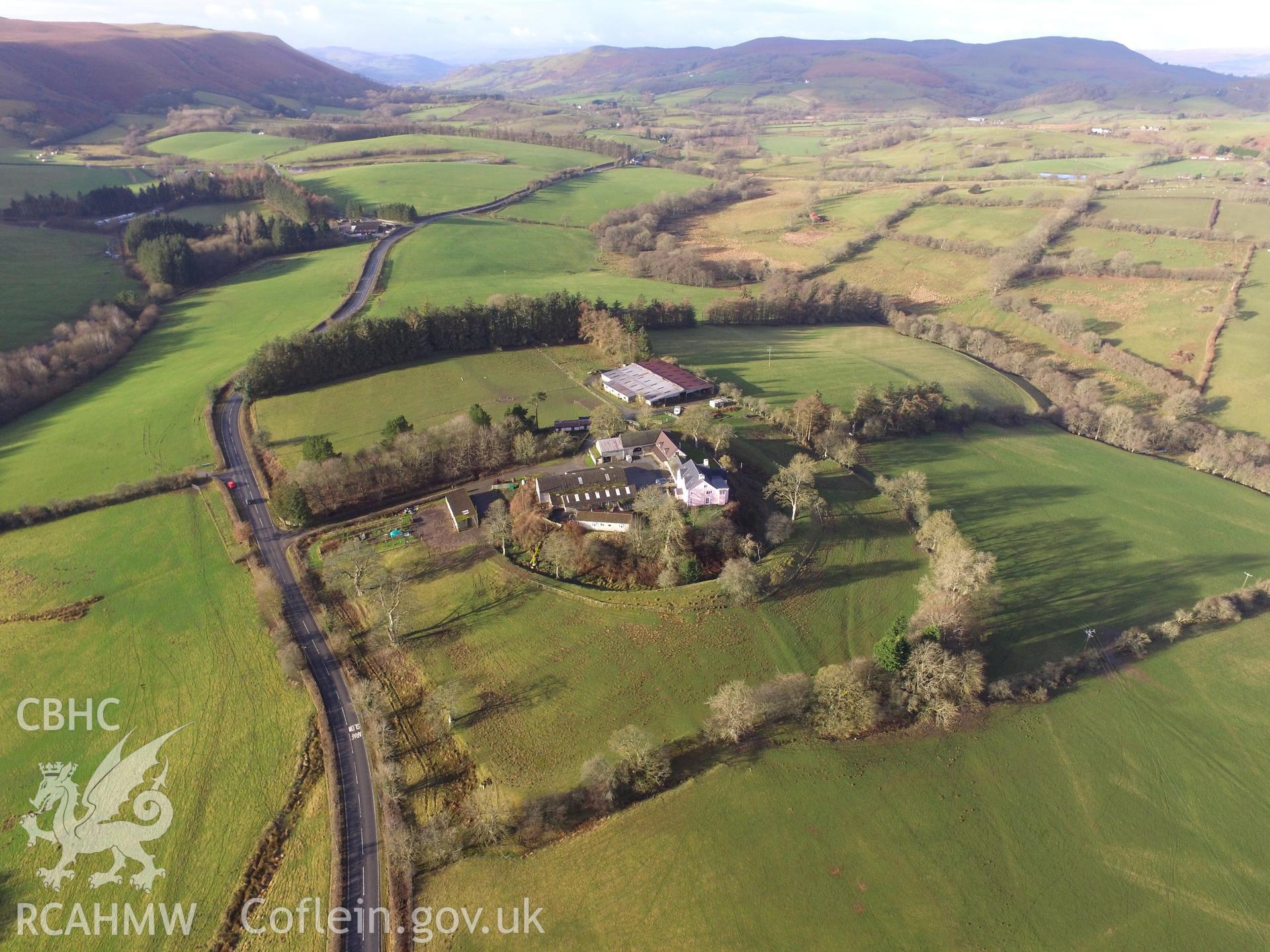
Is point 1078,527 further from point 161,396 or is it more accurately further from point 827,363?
point 161,396

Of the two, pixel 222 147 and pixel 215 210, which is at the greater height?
pixel 222 147

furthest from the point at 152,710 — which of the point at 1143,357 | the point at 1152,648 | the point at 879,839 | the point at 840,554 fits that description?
the point at 1143,357

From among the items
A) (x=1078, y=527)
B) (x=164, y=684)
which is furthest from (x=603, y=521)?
(x=1078, y=527)

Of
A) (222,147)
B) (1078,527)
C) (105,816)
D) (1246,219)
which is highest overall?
(222,147)

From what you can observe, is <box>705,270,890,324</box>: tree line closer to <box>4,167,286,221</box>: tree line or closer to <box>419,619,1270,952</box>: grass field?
<box>419,619,1270,952</box>: grass field

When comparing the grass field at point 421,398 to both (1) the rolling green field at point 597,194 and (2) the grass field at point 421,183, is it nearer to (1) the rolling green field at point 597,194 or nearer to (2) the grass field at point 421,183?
(1) the rolling green field at point 597,194

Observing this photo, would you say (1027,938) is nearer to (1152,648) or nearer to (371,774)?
(1152,648)

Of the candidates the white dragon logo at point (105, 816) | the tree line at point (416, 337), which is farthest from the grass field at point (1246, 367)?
the white dragon logo at point (105, 816)

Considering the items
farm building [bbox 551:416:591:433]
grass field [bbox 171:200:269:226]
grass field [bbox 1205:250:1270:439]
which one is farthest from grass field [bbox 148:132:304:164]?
grass field [bbox 1205:250:1270:439]
